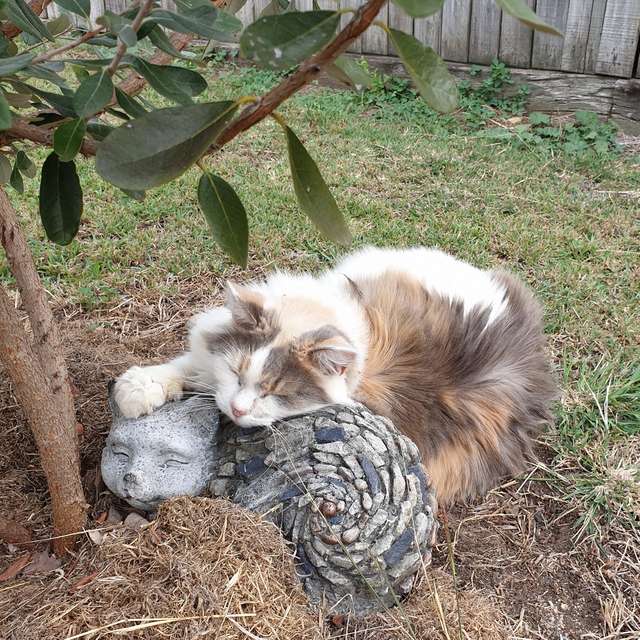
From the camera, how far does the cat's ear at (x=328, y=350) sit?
2.10 m

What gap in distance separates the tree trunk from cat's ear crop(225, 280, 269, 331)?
62cm

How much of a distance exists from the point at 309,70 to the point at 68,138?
465 millimetres

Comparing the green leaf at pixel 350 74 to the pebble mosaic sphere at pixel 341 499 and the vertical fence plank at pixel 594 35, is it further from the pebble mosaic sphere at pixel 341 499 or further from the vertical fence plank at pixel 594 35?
the vertical fence plank at pixel 594 35

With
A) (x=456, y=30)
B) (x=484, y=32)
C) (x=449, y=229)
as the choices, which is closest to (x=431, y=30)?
(x=456, y=30)

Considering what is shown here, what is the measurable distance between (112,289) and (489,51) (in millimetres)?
3782

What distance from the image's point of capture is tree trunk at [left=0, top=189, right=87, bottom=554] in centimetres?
159

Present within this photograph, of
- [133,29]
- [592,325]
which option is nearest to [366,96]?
[592,325]

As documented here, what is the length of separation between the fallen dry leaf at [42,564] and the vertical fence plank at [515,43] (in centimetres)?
490

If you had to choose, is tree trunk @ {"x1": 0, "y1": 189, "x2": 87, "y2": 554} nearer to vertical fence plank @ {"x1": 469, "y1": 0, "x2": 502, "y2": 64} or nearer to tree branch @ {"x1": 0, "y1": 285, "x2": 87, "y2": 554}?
tree branch @ {"x1": 0, "y1": 285, "x2": 87, "y2": 554}

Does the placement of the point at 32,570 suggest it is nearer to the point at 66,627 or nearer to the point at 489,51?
the point at 66,627

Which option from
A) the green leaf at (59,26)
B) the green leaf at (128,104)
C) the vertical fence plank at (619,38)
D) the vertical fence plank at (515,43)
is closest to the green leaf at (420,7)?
the green leaf at (128,104)

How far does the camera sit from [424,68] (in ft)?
2.92

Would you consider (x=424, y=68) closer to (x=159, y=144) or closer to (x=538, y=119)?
(x=159, y=144)

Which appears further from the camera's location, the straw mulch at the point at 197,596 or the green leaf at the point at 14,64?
the straw mulch at the point at 197,596
